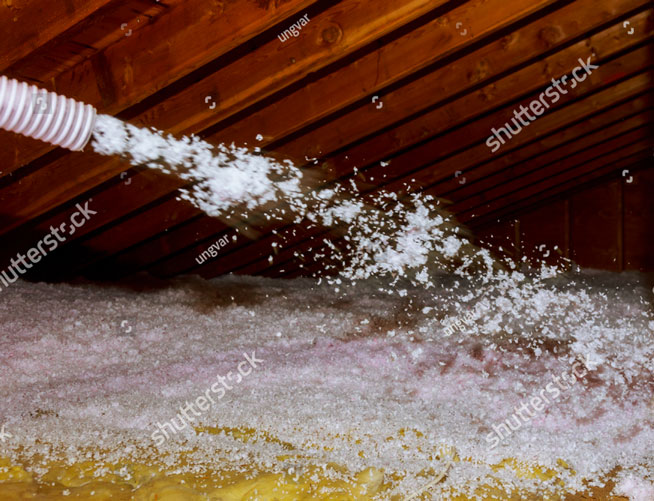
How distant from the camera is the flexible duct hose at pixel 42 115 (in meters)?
1.13

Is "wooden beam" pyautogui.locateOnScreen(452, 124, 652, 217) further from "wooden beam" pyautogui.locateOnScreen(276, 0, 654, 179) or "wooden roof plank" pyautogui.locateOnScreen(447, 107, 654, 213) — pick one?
"wooden beam" pyautogui.locateOnScreen(276, 0, 654, 179)

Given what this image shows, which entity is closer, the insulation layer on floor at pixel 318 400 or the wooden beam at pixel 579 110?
the insulation layer on floor at pixel 318 400

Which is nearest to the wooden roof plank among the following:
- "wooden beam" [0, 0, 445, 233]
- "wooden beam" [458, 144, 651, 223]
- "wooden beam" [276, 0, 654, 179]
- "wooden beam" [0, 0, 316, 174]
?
"wooden beam" [458, 144, 651, 223]

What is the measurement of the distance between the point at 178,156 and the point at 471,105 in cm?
135

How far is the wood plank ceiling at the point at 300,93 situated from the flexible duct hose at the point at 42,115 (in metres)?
0.46

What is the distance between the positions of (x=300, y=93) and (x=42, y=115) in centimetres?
121

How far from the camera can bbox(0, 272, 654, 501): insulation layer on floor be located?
4.17 feet

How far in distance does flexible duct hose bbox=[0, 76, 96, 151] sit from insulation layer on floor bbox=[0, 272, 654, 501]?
744 mm

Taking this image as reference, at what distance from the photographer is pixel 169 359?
6.87 feet

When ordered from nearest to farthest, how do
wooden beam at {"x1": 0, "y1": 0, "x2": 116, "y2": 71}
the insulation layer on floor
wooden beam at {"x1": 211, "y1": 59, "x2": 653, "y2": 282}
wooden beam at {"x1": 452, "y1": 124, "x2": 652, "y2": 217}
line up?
the insulation layer on floor, wooden beam at {"x1": 0, "y1": 0, "x2": 116, "y2": 71}, wooden beam at {"x1": 211, "y1": 59, "x2": 653, "y2": 282}, wooden beam at {"x1": 452, "y1": 124, "x2": 652, "y2": 217}

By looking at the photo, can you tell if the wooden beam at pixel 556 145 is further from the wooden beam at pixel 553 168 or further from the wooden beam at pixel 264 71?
the wooden beam at pixel 264 71

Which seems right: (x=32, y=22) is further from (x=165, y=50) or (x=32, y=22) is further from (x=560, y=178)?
(x=560, y=178)

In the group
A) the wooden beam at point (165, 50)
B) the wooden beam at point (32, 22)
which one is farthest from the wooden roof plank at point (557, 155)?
the wooden beam at point (32, 22)

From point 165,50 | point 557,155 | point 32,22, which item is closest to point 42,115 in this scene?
point 32,22
